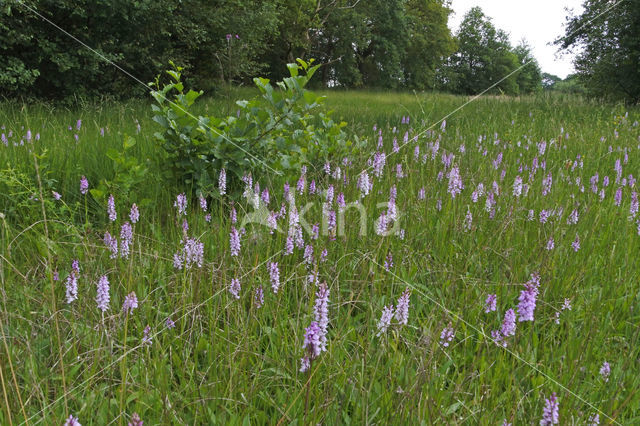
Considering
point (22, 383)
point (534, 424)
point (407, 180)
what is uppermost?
point (407, 180)

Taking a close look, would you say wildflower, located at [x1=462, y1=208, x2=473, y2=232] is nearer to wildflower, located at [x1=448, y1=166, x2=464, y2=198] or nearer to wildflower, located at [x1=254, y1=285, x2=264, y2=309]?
wildflower, located at [x1=448, y1=166, x2=464, y2=198]

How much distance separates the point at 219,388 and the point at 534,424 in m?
0.97

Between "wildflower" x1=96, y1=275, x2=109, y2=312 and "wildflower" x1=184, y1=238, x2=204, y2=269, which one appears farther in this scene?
"wildflower" x1=184, y1=238, x2=204, y2=269

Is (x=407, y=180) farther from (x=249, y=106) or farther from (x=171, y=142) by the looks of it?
(x=171, y=142)

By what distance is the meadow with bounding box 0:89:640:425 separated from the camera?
1.40 metres

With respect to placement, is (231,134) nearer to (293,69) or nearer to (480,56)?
(293,69)

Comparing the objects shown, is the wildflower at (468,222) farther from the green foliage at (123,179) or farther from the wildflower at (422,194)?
the green foliage at (123,179)

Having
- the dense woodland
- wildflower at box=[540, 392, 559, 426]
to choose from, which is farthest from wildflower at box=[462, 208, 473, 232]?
wildflower at box=[540, 392, 559, 426]

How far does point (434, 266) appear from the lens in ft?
7.89

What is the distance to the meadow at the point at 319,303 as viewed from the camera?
140 cm

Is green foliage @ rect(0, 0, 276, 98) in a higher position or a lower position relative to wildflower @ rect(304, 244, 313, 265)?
higher

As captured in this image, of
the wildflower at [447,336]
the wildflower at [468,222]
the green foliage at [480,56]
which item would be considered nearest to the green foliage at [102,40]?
the wildflower at [468,222]

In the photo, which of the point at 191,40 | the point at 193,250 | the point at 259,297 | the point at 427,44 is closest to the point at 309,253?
the point at 259,297

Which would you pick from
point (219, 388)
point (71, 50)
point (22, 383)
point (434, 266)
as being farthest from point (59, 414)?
point (71, 50)
